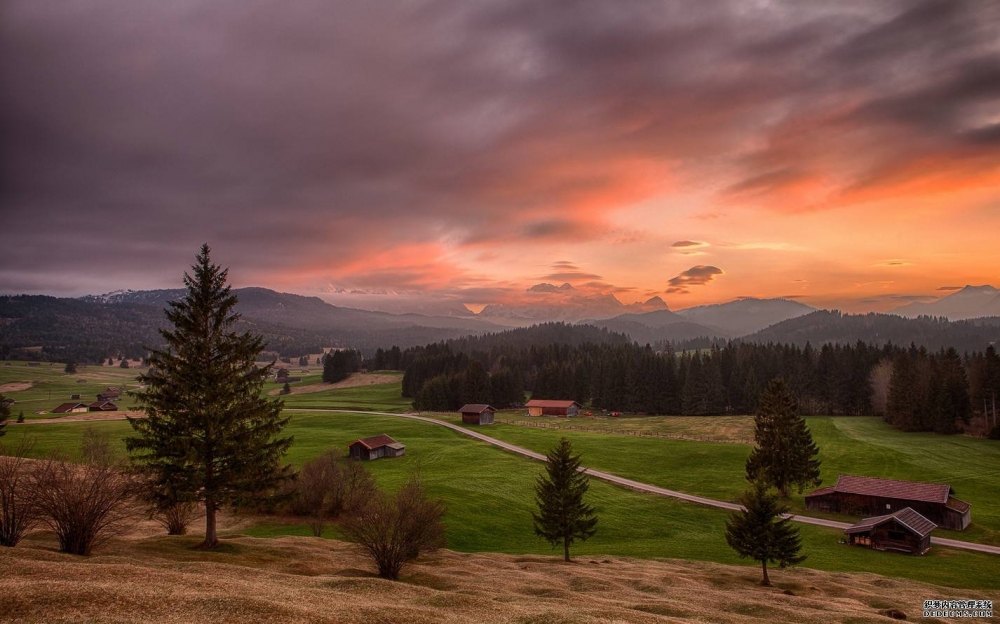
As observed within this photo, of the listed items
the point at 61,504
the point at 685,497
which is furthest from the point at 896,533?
the point at 61,504

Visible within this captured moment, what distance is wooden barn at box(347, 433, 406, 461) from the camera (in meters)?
79.2

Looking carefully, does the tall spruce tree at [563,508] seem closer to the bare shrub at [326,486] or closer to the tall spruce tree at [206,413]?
the bare shrub at [326,486]

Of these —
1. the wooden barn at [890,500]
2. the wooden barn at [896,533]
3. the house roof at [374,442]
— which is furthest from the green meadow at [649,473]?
the house roof at [374,442]

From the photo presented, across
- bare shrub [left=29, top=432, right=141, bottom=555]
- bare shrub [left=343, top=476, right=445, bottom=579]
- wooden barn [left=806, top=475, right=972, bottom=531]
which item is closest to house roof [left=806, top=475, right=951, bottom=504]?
wooden barn [left=806, top=475, right=972, bottom=531]

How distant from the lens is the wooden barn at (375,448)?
79250mm

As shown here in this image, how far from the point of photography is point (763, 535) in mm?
36156

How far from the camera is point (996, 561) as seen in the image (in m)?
43.0

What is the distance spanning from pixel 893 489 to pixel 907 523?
12661 millimetres

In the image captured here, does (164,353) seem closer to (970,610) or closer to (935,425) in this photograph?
(970,610)

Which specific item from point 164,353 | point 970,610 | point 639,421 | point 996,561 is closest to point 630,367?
point 639,421

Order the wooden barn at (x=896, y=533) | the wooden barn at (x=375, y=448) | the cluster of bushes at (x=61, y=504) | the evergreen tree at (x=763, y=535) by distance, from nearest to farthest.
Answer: the cluster of bushes at (x=61, y=504) < the evergreen tree at (x=763, y=535) < the wooden barn at (x=896, y=533) < the wooden barn at (x=375, y=448)

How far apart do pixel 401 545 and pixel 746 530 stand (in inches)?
975

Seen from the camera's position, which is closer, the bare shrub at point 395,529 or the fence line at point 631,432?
the bare shrub at point 395,529

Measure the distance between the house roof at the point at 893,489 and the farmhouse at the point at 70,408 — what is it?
172808mm
